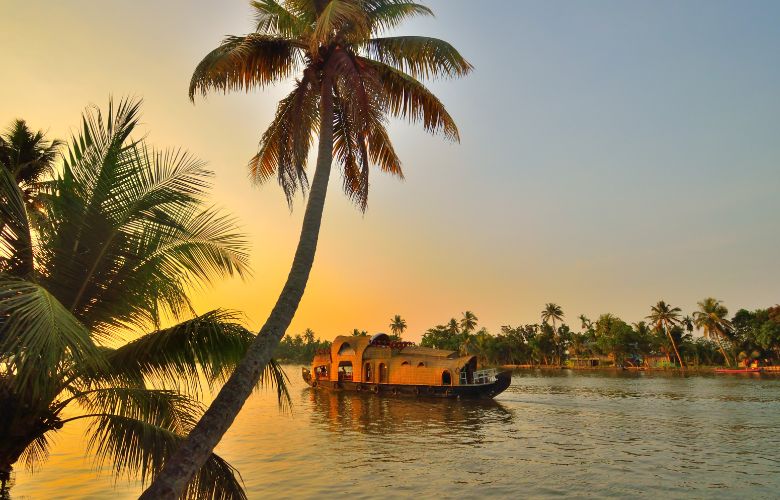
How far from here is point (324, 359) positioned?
5031 cm

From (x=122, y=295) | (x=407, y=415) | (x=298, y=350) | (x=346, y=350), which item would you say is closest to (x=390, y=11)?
(x=122, y=295)

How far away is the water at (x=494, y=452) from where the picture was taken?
1465cm

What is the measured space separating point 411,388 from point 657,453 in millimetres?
20939

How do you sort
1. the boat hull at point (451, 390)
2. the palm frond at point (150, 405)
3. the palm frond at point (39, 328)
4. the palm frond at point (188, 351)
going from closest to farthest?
the palm frond at point (39, 328), the palm frond at point (188, 351), the palm frond at point (150, 405), the boat hull at point (451, 390)

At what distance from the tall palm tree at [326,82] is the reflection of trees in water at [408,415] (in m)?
17.2

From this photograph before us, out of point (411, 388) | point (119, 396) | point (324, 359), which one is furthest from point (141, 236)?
point (324, 359)

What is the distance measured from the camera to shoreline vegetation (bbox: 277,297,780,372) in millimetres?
70125

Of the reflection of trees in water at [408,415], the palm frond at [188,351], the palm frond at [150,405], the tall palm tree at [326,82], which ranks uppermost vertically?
the tall palm tree at [326,82]

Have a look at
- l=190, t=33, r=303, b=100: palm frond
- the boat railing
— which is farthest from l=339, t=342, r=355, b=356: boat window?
l=190, t=33, r=303, b=100: palm frond

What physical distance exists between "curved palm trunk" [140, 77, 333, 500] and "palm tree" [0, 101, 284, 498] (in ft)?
1.13

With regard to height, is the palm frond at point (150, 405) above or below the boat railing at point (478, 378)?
above

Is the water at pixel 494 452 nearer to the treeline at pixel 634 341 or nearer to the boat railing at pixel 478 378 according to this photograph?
the boat railing at pixel 478 378

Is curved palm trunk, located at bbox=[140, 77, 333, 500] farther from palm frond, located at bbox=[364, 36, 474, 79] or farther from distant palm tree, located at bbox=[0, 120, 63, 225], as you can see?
distant palm tree, located at bbox=[0, 120, 63, 225]

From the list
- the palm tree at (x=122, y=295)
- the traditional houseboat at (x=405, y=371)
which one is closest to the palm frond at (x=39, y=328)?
the palm tree at (x=122, y=295)
